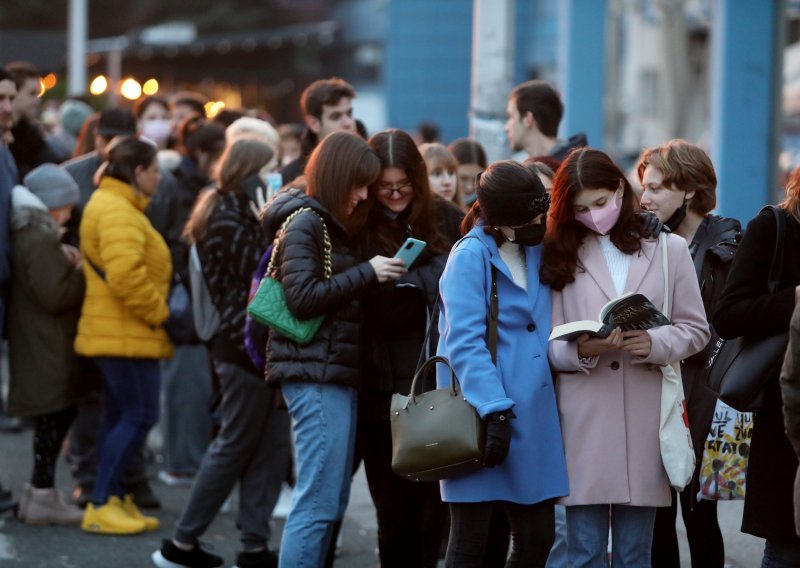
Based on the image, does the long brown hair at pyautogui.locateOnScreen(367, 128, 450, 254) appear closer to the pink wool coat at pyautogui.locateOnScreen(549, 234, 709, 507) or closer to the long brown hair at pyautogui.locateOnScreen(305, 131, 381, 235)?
the long brown hair at pyautogui.locateOnScreen(305, 131, 381, 235)

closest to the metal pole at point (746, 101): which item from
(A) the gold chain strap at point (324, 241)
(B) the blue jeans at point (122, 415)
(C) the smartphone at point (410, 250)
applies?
(B) the blue jeans at point (122, 415)

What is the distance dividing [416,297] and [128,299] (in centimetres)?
229

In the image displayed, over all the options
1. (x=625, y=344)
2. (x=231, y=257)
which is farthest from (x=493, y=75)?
(x=625, y=344)

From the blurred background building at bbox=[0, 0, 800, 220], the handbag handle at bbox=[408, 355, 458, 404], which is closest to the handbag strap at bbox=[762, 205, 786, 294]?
the handbag handle at bbox=[408, 355, 458, 404]

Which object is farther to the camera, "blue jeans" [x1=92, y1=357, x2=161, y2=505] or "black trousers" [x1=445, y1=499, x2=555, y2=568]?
"blue jeans" [x1=92, y1=357, x2=161, y2=505]

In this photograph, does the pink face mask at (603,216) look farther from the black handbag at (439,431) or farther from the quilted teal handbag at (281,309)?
the quilted teal handbag at (281,309)

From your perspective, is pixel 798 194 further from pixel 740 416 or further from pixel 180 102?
pixel 180 102

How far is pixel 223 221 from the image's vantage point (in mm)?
6852

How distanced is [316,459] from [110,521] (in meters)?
2.37

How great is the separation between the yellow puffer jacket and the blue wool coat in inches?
112

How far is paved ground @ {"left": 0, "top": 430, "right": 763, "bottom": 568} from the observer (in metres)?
6.96

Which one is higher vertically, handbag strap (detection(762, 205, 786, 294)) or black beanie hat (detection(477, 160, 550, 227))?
black beanie hat (detection(477, 160, 550, 227))

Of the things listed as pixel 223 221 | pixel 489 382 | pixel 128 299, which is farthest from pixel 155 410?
pixel 489 382

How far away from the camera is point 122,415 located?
761cm
